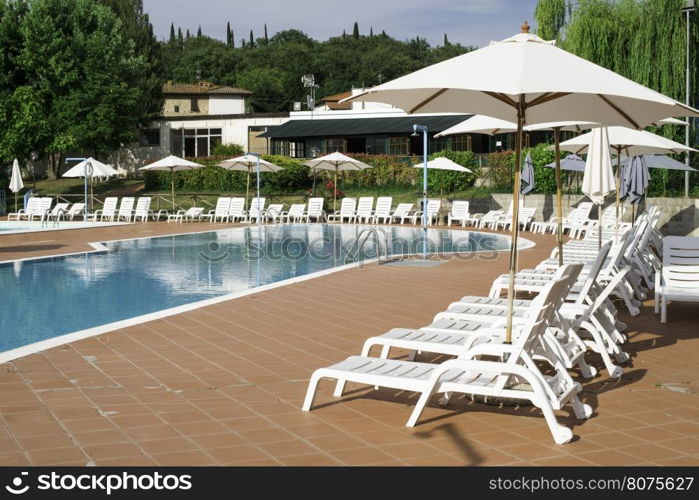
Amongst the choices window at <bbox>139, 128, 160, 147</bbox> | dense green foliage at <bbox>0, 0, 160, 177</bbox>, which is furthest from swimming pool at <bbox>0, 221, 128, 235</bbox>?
window at <bbox>139, 128, 160, 147</bbox>

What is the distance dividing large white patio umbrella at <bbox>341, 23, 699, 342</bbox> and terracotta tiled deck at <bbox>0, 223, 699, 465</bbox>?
0.96m

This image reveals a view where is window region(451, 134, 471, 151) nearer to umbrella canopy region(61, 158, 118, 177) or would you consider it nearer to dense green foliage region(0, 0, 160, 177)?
umbrella canopy region(61, 158, 118, 177)

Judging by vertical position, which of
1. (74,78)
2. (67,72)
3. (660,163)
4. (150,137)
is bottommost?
(660,163)

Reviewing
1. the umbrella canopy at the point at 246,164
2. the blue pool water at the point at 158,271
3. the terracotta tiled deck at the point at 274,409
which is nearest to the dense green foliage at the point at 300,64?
the umbrella canopy at the point at 246,164

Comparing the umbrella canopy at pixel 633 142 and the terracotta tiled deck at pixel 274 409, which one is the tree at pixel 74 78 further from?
the terracotta tiled deck at pixel 274 409

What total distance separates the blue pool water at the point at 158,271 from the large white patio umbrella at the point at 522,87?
15.8ft

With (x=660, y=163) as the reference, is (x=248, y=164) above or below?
above

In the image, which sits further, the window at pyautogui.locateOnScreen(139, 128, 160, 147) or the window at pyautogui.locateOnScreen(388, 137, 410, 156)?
the window at pyautogui.locateOnScreen(139, 128, 160, 147)

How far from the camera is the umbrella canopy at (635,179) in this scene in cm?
1550

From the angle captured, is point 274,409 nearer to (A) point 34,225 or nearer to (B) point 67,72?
(A) point 34,225

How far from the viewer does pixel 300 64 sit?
7738cm

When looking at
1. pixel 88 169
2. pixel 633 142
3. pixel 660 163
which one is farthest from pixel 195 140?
pixel 633 142

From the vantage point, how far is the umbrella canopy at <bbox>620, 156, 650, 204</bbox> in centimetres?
1550

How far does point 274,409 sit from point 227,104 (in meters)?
59.1
